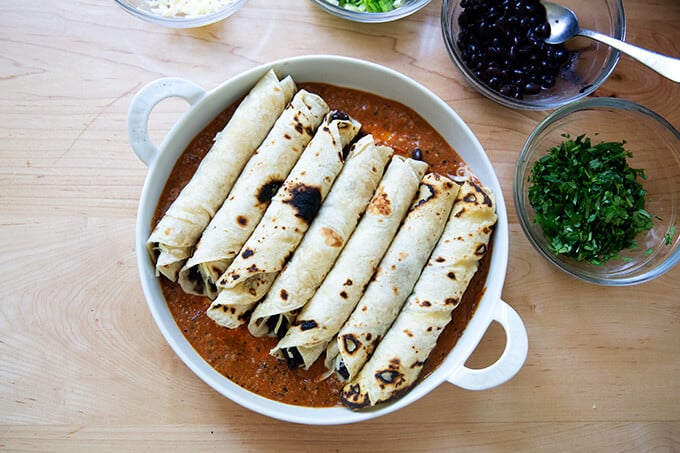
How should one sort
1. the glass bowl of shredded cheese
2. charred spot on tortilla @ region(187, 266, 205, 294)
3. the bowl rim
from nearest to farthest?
the bowl rim
charred spot on tortilla @ region(187, 266, 205, 294)
the glass bowl of shredded cheese

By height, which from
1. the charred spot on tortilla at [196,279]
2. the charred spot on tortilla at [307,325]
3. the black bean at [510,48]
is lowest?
the charred spot on tortilla at [307,325]

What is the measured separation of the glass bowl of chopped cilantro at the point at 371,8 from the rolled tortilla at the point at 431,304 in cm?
83

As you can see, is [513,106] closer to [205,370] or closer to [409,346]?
[409,346]

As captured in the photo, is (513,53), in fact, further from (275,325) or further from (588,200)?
(275,325)

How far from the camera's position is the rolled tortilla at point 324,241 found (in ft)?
7.21

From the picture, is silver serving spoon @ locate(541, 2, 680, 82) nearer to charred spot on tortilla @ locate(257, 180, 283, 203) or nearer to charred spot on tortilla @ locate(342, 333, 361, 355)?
charred spot on tortilla @ locate(257, 180, 283, 203)

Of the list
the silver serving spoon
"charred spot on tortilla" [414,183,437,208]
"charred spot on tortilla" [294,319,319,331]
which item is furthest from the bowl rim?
the silver serving spoon

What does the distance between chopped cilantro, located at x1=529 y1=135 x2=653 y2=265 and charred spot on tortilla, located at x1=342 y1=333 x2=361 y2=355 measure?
0.94 meters

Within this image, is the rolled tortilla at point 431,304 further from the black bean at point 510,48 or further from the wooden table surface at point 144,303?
the black bean at point 510,48

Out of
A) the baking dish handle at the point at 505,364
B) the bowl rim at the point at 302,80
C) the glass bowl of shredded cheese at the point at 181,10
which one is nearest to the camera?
the baking dish handle at the point at 505,364

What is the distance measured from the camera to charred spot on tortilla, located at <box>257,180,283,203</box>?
7.36 feet

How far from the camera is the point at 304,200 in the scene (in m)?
2.22

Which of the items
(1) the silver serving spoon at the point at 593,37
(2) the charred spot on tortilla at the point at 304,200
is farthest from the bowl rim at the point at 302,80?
(1) the silver serving spoon at the point at 593,37

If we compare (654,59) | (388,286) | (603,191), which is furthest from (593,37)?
(388,286)
